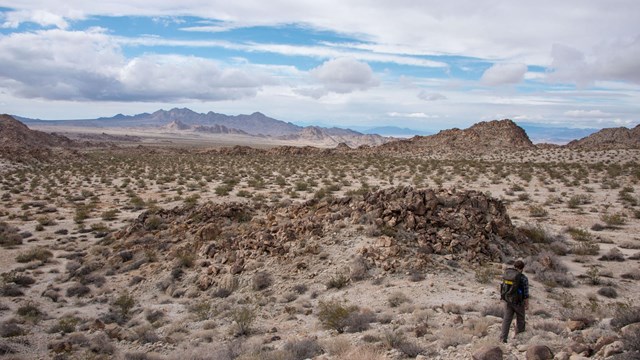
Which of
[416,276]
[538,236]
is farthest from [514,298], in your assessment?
[538,236]

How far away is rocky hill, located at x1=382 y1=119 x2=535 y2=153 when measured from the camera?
6419cm

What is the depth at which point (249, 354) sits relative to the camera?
8.35 meters

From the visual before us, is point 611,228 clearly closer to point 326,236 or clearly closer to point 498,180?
point 326,236

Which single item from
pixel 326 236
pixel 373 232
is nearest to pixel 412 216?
pixel 373 232

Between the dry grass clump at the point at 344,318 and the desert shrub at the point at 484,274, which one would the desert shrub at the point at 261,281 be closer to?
the dry grass clump at the point at 344,318

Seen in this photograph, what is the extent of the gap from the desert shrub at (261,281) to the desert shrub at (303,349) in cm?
399

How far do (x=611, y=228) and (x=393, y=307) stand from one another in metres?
Result: 11.5

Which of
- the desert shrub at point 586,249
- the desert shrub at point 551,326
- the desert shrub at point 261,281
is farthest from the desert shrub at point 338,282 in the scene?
the desert shrub at point 586,249

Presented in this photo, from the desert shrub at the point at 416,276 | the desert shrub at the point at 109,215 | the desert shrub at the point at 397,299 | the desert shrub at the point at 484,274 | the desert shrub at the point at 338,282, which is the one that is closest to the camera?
the desert shrub at the point at 397,299

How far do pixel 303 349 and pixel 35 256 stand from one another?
12.2 meters

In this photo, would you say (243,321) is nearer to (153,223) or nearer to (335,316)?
(335,316)

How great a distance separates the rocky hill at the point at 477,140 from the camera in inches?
2527

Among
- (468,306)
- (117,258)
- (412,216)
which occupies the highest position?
(412,216)

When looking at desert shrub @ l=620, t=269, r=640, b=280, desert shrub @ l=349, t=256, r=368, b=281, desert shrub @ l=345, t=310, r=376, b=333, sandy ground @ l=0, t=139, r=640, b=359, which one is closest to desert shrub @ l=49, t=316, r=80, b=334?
sandy ground @ l=0, t=139, r=640, b=359
